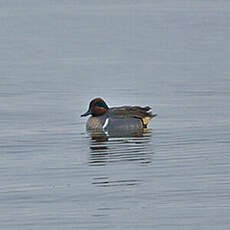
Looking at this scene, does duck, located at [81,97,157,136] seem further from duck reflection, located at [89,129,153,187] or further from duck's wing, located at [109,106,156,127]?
duck reflection, located at [89,129,153,187]

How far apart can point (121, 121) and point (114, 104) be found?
2765mm

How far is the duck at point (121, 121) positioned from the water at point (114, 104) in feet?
0.78

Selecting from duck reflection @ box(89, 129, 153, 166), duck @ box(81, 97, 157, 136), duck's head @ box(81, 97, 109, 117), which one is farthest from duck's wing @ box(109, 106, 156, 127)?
duck reflection @ box(89, 129, 153, 166)

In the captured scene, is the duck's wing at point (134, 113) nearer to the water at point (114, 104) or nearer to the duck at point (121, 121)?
the duck at point (121, 121)

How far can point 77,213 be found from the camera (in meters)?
12.4

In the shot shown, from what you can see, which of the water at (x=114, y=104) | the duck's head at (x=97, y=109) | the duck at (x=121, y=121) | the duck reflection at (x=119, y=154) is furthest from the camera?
the duck's head at (x=97, y=109)

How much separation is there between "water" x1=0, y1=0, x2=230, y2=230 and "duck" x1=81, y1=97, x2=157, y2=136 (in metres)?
0.24

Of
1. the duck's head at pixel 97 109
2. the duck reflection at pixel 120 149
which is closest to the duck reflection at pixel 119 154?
the duck reflection at pixel 120 149

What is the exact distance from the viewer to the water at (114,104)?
1258 cm

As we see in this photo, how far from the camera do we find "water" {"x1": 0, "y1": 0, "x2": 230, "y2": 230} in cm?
1258

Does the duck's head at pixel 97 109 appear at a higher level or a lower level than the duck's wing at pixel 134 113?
higher

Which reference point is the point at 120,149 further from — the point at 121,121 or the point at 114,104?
the point at 114,104

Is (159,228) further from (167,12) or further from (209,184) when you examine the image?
(167,12)

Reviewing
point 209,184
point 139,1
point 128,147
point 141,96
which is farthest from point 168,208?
point 139,1
